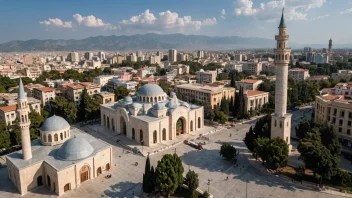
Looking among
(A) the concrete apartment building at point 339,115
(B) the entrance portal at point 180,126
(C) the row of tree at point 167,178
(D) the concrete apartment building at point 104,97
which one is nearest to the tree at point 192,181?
(C) the row of tree at point 167,178

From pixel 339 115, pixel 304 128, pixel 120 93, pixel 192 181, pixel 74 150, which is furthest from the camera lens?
pixel 120 93

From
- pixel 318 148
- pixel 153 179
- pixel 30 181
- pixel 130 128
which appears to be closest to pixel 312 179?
pixel 318 148

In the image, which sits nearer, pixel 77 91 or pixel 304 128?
pixel 304 128

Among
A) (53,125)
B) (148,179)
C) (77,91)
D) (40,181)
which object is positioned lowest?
(40,181)

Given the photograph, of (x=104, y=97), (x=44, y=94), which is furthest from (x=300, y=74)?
(x=44, y=94)

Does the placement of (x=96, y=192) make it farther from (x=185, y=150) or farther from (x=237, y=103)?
(x=237, y=103)

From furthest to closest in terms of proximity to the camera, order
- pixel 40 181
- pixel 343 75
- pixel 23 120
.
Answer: pixel 343 75, pixel 40 181, pixel 23 120

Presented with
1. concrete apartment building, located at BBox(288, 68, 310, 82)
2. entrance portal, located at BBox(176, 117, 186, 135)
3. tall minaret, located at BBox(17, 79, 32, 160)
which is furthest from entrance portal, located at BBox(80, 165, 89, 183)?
concrete apartment building, located at BBox(288, 68, 310, 82)

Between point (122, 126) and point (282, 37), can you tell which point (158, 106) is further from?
point (282, 37)
